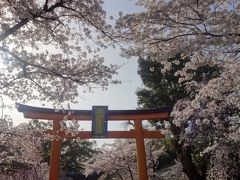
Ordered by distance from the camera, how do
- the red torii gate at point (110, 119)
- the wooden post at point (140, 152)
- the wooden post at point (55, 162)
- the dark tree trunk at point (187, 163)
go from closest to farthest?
the wooden post at point (55, 162) → the red torii gate at point (110, 119) → the wooden post at point (140, 152) → the dark tree trunk at point (187, 163)

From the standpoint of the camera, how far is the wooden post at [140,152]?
1535 cm

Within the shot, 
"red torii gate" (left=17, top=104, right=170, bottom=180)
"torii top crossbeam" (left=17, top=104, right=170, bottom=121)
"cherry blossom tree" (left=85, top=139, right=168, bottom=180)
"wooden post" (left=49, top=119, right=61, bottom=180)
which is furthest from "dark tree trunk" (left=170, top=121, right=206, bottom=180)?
"wooden post" (left=49, top=119, right=61, bottom=180)

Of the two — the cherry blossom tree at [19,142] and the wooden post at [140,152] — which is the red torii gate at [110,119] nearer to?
the wooden post at [140,152]

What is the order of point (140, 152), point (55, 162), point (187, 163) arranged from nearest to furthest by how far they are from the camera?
point (55, 162), point (140, 152), point (187, 163)

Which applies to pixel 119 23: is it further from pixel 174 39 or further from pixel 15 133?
pixel 15 133

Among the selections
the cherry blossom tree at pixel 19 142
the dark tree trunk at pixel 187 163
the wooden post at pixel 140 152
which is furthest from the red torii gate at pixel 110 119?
the cherry blossom tree at pixel 19 142

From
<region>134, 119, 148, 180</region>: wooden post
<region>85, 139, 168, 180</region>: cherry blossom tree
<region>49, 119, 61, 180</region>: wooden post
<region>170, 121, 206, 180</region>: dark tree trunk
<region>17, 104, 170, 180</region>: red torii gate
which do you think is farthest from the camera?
<region>85, 139, 168, 180</region>: cherry blossom tree

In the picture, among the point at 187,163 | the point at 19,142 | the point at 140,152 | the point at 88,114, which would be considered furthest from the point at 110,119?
the point at 19,142

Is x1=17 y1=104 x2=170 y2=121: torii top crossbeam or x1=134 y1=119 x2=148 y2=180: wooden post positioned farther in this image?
x1=134 y1=119 x2=148 y2=180: wooden post

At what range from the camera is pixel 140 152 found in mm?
15562

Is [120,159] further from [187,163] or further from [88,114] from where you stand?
[88,114]

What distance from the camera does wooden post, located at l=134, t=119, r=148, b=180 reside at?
1535 centimetres

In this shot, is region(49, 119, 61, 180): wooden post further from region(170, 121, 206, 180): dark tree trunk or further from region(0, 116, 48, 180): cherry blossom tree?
region(170, 121, 206, 180): dark tree trunk

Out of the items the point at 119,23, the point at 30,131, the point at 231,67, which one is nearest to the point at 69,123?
the point at 30,131
